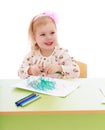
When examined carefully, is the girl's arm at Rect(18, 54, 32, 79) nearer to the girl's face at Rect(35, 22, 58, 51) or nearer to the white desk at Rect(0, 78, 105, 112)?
the girl's face at Rect(35, 22, 58, 51)

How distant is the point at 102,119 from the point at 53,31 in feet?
2.42

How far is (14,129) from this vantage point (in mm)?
1212

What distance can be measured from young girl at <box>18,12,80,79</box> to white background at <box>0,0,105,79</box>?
334 mm

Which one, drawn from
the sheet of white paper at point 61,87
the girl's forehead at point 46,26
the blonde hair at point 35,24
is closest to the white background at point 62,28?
the blonde hair at point 35,24

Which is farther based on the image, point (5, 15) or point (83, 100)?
point (5, 15)

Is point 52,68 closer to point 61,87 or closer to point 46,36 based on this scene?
point 46,36

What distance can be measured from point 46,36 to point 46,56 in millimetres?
159

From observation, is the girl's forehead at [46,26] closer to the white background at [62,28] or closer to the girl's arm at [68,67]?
the girl's arm at [68,67]

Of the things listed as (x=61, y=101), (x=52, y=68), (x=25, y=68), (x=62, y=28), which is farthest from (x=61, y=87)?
(x=62, y=28)

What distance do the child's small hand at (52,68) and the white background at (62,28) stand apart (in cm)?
50

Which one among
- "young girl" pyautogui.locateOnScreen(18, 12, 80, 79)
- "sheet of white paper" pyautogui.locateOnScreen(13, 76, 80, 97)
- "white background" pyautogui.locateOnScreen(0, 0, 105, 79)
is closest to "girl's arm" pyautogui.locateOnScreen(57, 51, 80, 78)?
"young girl" pyautogui.locateOnScreen(18, 12, 80, 79)

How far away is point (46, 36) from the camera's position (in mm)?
1796

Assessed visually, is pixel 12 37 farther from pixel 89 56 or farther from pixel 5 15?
pixel 89 56

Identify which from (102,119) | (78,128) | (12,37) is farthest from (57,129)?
(12,37)
